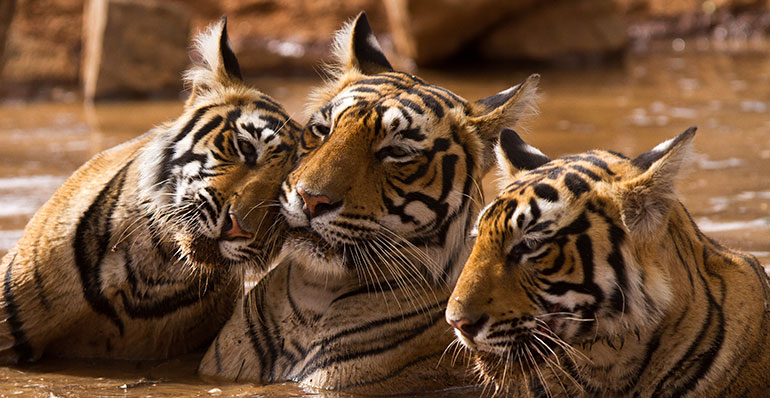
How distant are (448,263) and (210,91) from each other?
44.9 inches

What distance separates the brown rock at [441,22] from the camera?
11.8 metres

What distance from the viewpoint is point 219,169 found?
3602 mm

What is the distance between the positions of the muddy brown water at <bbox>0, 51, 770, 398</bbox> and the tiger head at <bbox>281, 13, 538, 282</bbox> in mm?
317

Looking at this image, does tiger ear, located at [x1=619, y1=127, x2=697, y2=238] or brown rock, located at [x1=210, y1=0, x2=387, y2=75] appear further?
brown rock, located at [x1=210, y1=0, x2=387, y2=75]

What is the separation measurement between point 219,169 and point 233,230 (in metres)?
0.25

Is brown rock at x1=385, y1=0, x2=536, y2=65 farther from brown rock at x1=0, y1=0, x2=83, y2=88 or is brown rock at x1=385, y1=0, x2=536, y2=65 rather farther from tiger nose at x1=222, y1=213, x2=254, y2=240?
tiger nose at x1=222, y1=213, x2=254, y2=240

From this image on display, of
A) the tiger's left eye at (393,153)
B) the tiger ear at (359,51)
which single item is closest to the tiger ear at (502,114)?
the tiger's left eye at (393,153)

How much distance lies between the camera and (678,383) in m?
2.94

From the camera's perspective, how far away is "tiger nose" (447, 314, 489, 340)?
2.82 metres

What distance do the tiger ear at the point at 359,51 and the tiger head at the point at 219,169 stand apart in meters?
0.34

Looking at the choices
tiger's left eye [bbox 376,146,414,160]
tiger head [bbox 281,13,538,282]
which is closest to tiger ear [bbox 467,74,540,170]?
tiger head [bbox 281,13,538,282]

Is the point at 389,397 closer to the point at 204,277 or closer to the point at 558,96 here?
the point at 204,277

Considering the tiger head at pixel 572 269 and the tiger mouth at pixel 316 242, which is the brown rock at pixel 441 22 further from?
the tiger head at pixel 572 269

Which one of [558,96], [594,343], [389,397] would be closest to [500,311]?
[594,343]
